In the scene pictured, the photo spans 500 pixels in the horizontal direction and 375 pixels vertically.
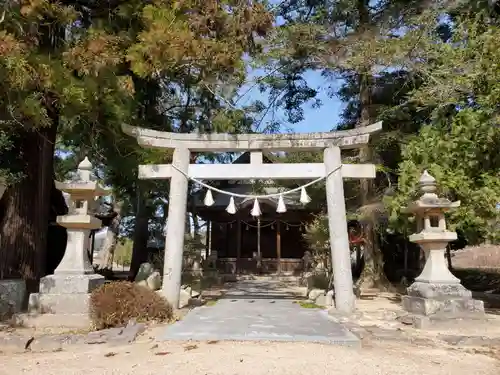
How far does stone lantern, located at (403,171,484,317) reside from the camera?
8.86 m

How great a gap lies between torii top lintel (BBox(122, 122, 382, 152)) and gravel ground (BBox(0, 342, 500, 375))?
5.38 meters

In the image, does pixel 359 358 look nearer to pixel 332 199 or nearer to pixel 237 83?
pixel 332 199

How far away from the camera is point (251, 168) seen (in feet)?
36.1

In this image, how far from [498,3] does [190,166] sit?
8553 mm

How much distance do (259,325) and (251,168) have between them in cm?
413

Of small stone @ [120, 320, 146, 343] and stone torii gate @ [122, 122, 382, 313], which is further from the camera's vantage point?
stone torii gate @ [122, 122, 382, 313]

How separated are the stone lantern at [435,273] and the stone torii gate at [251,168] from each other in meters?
1.55

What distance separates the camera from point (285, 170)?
10938mm

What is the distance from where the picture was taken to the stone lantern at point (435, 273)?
886 centimetres

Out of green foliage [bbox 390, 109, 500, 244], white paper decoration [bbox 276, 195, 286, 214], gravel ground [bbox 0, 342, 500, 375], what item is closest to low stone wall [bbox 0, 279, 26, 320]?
gravel ground [bbox 0, 342, 500, 375]

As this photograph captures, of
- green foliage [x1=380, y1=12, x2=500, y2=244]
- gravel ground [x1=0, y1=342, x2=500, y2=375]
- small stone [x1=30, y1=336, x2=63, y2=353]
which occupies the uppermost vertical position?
green foliage [x1=380, y1=12, x2=500, y2=244]

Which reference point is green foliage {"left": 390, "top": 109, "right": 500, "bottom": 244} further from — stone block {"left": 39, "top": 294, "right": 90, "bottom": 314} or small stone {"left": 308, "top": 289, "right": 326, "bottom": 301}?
stone block {"left": 39, "top": 294, "right": 90, "bottom": 314}

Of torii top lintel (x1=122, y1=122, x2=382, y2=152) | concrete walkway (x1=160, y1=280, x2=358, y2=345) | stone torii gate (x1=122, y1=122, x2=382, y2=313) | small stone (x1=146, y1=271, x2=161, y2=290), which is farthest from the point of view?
small stone (x1=146, y1=271, x2=161, y2=290)

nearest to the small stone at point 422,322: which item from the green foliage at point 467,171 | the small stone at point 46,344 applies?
the green foliage at point 467,171
